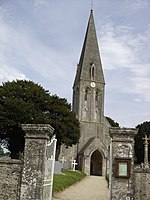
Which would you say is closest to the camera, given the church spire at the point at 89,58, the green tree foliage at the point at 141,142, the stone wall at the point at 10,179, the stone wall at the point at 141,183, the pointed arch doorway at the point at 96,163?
the stone wall at the point at 10,179

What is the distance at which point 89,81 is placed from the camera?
5281cm

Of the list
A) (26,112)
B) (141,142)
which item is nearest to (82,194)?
(26,112)

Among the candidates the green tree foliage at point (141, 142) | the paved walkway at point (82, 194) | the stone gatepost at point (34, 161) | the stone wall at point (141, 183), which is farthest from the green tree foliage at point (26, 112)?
the stone wall at point (141, 183)

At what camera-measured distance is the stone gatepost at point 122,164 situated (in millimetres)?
9172

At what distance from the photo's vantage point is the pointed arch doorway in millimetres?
48781

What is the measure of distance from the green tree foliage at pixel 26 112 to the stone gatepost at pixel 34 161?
22.9 meters

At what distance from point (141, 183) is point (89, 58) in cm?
4632

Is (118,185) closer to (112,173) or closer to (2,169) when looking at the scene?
(112,173)

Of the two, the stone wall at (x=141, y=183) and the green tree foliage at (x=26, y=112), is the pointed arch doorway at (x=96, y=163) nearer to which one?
the green tree foliage at (x=26, y=112)

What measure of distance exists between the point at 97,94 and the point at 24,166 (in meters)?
44.4

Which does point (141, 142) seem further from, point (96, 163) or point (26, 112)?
point (26, 112)

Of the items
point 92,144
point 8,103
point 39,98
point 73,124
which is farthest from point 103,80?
point 8,103

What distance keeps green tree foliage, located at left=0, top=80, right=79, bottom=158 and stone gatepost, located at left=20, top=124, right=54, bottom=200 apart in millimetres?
22868

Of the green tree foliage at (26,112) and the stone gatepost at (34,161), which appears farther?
the green tree foliage at (26,112)
